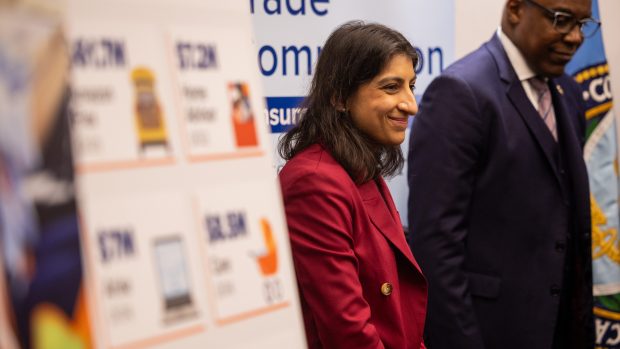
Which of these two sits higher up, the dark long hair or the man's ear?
the man's ear

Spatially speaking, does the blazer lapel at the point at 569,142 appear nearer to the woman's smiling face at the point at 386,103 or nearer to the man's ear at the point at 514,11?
the man's ear at the point at 514,11

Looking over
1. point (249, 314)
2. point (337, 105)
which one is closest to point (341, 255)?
point (337, 105)

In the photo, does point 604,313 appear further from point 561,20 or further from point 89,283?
point 89,283

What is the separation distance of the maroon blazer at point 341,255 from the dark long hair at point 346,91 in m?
0.04

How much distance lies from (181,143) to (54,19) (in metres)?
0.25

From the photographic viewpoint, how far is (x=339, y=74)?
6.15ft

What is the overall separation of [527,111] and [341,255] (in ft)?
3.22

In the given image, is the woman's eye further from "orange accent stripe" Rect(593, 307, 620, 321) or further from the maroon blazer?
"orange accent stripe" Rect(593, 307, 620, 321)

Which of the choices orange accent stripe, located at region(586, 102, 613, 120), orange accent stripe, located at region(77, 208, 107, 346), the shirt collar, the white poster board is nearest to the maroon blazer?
the white poster board

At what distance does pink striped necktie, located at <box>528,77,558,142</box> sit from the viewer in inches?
98.1

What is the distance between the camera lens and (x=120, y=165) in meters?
1.07

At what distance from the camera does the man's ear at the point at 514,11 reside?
2.46m

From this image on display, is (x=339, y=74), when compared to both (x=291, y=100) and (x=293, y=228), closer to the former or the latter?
(x=293, y=228)

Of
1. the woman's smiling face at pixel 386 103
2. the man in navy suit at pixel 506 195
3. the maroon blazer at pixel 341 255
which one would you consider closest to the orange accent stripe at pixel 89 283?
the maroon blazer at pixel 341 255
